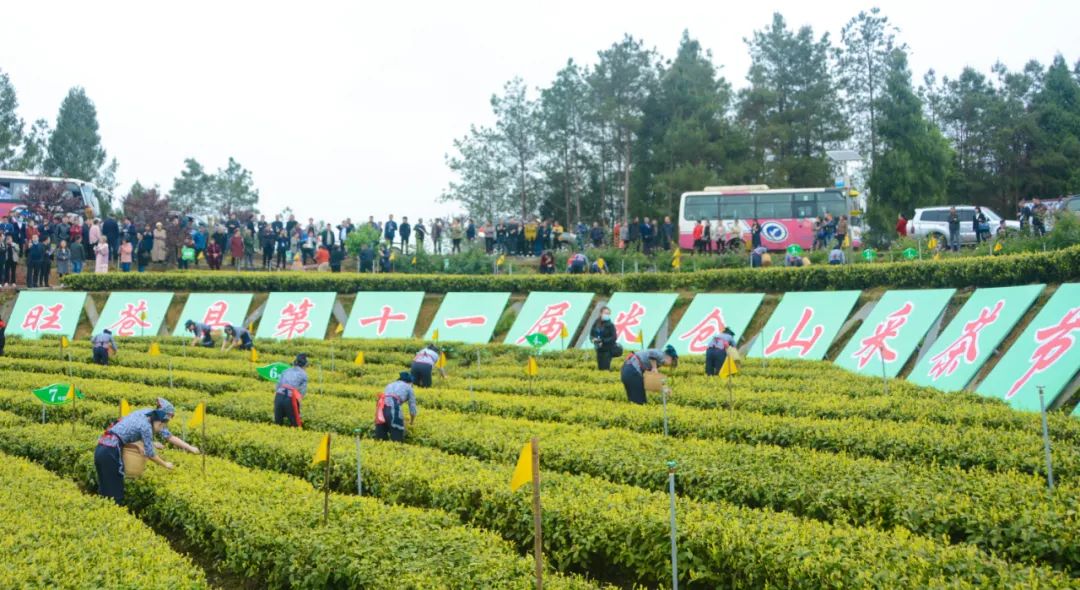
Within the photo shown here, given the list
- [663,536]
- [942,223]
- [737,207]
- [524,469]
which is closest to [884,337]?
[663,536]

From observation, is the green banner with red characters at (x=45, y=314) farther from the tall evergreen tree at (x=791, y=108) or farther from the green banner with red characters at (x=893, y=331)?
the tall evergreen tree at (x=791, y=108)

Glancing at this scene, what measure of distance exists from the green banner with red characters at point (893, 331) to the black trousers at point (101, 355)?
1774 cm

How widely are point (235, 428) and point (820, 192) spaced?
91.4 ft

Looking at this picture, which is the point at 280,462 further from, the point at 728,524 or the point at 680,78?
the point at 680,78

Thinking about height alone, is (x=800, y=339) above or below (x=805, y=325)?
below

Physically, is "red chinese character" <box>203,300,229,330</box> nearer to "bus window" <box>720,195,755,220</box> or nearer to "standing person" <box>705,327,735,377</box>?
"standing person" <box>705,327,735,377</box>

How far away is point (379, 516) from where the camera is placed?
9.23 metres

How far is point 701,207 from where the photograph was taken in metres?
38.5

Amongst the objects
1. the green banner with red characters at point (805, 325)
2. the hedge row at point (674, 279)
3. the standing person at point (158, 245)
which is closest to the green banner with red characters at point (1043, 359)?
the hedge row at point (674, 279)

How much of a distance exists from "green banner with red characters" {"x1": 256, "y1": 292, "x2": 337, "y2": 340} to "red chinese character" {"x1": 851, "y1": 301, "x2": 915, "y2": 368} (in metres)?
15.8

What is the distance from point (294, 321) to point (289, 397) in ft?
46.1

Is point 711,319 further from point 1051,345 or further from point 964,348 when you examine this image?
point 1051,345

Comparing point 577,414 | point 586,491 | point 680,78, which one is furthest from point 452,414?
point 680,78

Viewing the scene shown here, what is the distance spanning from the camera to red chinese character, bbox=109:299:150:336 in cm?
2977
